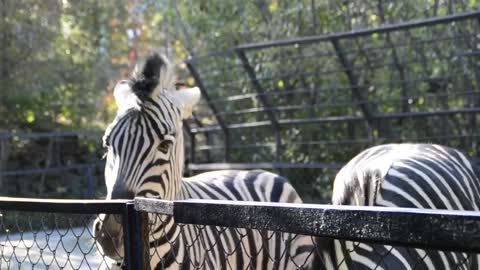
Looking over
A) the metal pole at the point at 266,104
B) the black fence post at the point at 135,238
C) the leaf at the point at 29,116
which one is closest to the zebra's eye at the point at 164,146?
the black fence post at the point at 135,238

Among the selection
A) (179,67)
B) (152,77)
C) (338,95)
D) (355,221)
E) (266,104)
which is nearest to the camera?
(355,221)

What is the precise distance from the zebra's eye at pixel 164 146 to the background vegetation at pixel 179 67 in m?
5.11

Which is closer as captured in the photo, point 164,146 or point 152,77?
point 164,146

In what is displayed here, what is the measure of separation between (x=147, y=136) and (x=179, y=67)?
33.3 feet

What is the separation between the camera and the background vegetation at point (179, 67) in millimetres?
10234

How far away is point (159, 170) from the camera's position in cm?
411

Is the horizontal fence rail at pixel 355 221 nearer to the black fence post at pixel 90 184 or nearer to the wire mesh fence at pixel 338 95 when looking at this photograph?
the wire mesh fence at pixel 338 95

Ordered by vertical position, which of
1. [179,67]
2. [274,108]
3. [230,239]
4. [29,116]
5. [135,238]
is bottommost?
[230,239]

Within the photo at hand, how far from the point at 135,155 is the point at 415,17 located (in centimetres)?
761

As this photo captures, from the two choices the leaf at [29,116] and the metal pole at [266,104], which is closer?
the metal pole at [266,104]

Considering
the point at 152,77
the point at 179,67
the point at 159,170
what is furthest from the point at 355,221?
the point at 179,67

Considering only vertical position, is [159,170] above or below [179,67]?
below

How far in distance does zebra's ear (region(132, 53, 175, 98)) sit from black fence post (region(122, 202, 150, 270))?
1.72m

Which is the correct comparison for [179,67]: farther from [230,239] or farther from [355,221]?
[355,221]
